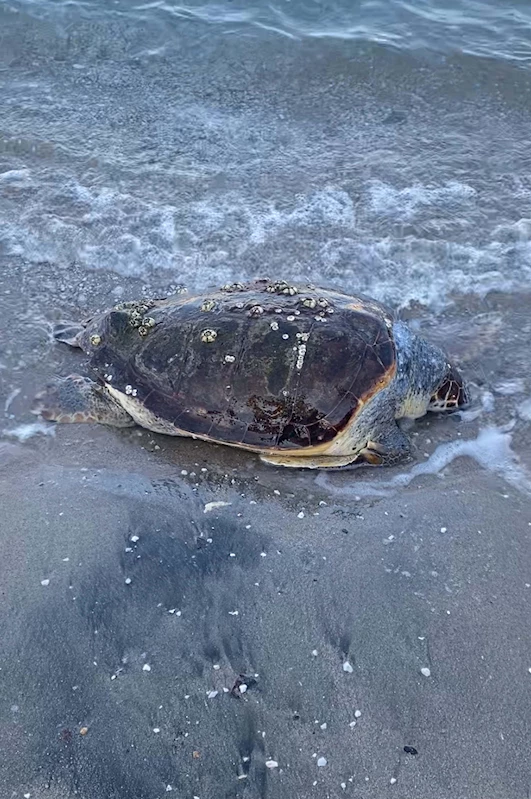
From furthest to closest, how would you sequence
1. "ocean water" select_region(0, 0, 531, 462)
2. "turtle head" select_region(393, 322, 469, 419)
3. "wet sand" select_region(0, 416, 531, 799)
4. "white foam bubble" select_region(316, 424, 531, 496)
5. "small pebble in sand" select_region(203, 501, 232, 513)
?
1. "ocean water" select_region(0, 0, 531, 462)
2. "turtle head" select_region(393, 322, 469, 419)
3. "white foam bubble" select_region(316, 424, 531, 496)
4. "small pebble in sand" select_region(203, 501, 232, 513)
5. "wet sand" select_region(0, 416, 531, 799)

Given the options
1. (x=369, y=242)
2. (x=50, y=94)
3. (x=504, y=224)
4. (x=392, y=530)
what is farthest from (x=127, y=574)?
(x=50, y=94)

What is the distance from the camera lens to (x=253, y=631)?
125 inches

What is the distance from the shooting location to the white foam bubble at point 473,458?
3.99 m

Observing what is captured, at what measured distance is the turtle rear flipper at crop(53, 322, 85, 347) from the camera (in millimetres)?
4828

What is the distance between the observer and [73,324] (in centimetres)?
504

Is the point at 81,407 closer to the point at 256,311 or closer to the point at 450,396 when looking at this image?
the point at 256,311

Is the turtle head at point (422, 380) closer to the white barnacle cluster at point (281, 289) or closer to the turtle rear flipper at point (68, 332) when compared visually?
the white barnacle cluster at point (281, 289)

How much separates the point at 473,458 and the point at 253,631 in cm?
187

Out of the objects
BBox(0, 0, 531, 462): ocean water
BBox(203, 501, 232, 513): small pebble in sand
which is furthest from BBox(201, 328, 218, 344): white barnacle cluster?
BBox(0, 0, 531, 462): ocean water

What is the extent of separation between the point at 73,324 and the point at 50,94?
4.72m

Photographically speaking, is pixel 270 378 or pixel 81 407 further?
pixel 81 407

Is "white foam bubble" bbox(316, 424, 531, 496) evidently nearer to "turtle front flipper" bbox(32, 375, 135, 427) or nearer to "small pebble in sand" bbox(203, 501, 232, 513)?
"small pebble in sand" bbox(203, 501, 232, 513)

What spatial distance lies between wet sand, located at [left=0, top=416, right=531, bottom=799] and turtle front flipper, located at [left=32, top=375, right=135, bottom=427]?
239 mm

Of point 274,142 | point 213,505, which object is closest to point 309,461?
point 213,505
